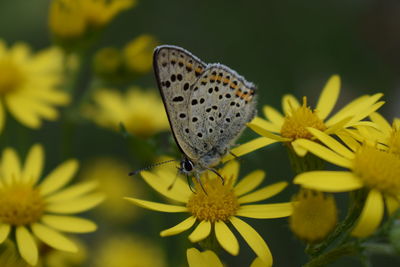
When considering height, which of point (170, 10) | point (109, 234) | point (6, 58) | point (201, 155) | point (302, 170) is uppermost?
point (170, 10)

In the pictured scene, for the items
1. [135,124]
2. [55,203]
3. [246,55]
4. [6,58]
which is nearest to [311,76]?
[246,55]

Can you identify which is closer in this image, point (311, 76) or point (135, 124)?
point (135, 124)

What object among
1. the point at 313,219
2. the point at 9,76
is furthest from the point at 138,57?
the point at 313,219

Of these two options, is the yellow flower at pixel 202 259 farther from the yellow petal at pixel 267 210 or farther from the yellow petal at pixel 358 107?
the yellow petal at pixel 358 107

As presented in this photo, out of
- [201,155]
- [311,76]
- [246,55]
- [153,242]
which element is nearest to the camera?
[201,155]

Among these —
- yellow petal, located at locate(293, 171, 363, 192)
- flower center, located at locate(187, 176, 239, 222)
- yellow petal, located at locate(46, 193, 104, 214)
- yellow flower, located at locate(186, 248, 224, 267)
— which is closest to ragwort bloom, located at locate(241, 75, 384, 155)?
yellow petal, located at locate(293, 171, 363, 192)

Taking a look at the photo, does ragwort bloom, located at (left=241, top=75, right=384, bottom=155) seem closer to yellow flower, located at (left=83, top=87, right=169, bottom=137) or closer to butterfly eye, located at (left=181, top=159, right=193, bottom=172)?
butterfly eye, located at (left=181, top=159, right=193, bottom=172)

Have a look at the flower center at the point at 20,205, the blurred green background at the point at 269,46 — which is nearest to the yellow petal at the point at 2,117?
the flower center at the point at 20,205

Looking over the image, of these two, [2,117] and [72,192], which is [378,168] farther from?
[2,117]

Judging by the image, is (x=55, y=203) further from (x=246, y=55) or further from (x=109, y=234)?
(x=246, y=55)
